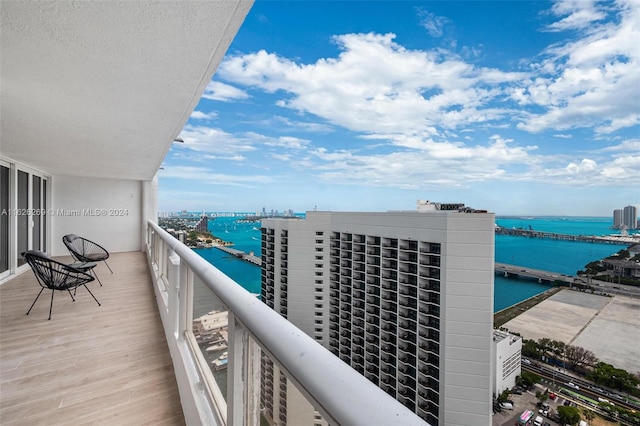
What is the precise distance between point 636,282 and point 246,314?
12.3m

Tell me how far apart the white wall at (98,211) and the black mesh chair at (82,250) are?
66.0 inches

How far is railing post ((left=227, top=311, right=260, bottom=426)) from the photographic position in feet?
2.46

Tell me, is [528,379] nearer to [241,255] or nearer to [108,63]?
[241,255]

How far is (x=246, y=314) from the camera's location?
0.66 metres

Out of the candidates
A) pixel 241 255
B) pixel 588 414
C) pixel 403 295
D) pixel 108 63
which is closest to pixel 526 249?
pixel 588 414

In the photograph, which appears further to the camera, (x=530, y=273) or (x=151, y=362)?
(x=530, y=273)

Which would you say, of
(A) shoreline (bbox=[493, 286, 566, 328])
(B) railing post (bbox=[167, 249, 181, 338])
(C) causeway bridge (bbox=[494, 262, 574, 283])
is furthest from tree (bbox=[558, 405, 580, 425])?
(B) railing post (bbox=[167, 249, 181, 338])

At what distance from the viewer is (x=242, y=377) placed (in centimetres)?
83

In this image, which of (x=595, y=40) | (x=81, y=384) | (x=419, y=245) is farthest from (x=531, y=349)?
(x=595, y=40)

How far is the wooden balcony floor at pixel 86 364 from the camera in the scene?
181cm

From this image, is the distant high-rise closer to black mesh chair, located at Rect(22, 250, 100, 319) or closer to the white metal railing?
black mesh chair, located at Rect(22, 250, 100, 319)

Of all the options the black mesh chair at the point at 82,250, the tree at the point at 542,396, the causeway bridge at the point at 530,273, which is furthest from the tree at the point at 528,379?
the black mesh chair at the point at 82,250

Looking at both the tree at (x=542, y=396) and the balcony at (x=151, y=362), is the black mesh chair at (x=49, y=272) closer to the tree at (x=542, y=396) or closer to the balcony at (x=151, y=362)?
the balcony at (x=151, y=362)

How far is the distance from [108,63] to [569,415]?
30.9 feet
